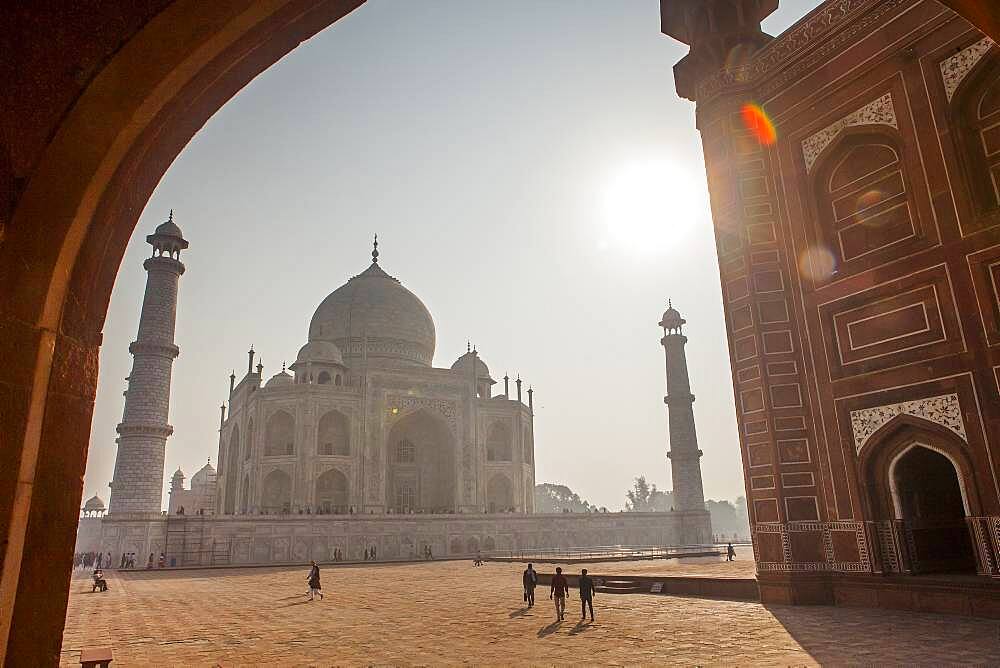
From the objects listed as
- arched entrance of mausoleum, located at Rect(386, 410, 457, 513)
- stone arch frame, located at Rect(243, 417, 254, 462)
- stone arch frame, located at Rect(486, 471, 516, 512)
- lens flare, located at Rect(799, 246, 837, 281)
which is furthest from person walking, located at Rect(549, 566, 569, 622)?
stone arch frame, located at Rect(486, 471, 516, 512)

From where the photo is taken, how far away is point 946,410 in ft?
36.0

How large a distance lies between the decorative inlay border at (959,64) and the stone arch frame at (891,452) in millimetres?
5576

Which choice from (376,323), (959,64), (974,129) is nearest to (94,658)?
(974,129)

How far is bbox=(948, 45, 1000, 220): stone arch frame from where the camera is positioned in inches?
434

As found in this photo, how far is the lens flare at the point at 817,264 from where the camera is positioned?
1316 centimetres

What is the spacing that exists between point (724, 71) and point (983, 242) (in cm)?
707

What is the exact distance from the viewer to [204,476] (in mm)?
68500

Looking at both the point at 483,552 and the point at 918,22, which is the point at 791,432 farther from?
the point at 483,552

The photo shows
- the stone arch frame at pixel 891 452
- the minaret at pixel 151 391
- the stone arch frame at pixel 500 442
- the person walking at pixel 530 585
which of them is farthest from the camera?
the stone arch frame at pixel 500 442

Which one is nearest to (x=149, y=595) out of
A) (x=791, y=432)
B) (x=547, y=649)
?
(x=547, y=649)

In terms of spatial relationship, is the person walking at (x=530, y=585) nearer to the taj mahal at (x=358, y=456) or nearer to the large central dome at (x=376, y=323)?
the taj mahal at (x=358, y=456)

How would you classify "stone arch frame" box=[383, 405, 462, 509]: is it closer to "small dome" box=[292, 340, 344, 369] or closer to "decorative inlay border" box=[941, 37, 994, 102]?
"small dome" box=[292, 340, 344, 369]

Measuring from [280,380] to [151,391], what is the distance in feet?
30.8

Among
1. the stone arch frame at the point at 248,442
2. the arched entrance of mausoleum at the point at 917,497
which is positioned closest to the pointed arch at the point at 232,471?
the stone arch frame at the point at 248,442
